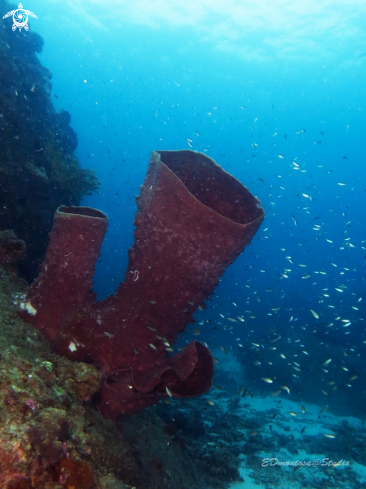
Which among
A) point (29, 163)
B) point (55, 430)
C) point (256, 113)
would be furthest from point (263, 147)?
point (55, 430)

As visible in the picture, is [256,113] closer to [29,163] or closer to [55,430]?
[29,163]

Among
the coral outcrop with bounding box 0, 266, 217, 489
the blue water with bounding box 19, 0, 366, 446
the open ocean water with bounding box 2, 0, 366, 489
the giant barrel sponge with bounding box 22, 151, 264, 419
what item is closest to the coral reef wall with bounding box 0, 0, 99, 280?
the coral outcrop with bounding box 0, 266, 217, 489

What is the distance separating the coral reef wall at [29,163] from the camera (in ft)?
24.7

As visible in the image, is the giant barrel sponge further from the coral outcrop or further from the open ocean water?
the open ocean water

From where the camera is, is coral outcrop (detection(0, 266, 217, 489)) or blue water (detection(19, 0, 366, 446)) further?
blue water (detection(19, 0, 366, 446))

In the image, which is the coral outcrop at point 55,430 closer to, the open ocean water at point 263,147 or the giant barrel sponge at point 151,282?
the giant barrel sponge at point 151,282

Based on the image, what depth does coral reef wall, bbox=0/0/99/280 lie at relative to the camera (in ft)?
24.7

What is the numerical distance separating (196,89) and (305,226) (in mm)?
54607

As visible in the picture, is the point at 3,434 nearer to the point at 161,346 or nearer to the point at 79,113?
the point at 161,346

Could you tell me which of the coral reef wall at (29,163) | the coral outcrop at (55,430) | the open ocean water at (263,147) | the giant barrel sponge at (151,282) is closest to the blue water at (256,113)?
the open ocean water at (263,147)

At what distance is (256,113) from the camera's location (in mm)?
58250

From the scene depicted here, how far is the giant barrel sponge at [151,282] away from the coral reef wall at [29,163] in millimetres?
4309

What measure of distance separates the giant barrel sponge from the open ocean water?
182 cm

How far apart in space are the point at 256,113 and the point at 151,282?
206ft
